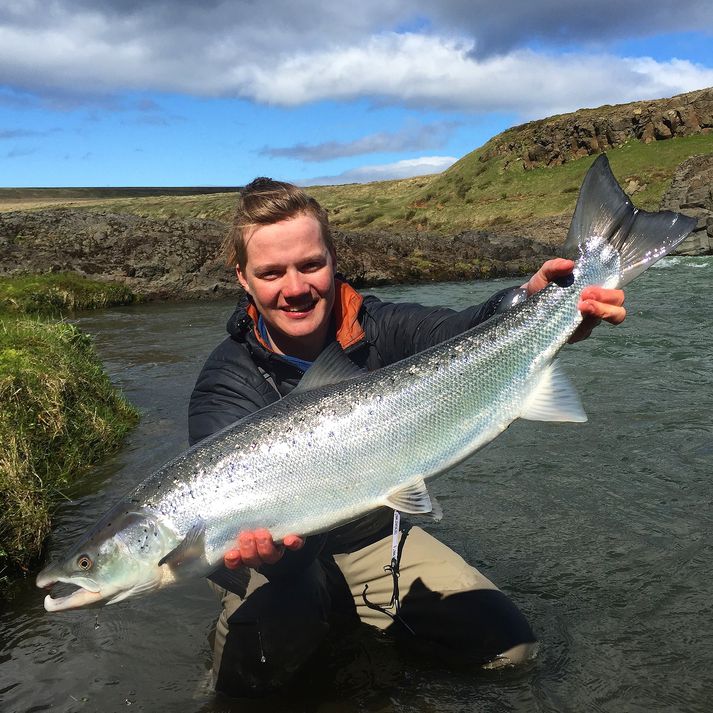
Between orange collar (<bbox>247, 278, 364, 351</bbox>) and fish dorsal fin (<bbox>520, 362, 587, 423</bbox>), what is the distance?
1179 mm

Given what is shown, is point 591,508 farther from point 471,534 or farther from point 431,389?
point 431,389

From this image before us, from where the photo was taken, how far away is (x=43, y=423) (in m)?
7.03

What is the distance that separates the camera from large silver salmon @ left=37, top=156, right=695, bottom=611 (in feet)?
10.8

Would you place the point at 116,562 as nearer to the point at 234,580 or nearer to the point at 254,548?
the point at 254,548

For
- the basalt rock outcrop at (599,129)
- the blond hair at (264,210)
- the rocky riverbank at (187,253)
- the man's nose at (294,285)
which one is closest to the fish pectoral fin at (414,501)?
the man's nose at (294,285)

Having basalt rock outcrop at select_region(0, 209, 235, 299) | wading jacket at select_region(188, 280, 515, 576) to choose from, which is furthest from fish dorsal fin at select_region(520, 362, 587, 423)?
basalt rock outcrop at select_region(0, 209, 235, 299)

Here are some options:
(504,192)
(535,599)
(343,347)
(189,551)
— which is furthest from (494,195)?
(189,551)

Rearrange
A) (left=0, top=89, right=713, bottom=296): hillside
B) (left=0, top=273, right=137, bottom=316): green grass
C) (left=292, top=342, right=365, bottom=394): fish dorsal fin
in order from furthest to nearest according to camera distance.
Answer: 1. (left=0, top=89, right=713, bottom=296): hillside
2. (left=0, top=273, right=137, bottom=316): green grass
3. (left=292, top=342, right=365, bottom=394): fish dorsal fin

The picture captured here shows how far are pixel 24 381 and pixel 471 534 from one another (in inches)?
184

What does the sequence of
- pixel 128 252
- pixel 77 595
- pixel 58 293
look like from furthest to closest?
pixel 128 252, pixel 58 293, pixel 77 595

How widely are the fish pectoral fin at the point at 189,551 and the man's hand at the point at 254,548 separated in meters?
0.13

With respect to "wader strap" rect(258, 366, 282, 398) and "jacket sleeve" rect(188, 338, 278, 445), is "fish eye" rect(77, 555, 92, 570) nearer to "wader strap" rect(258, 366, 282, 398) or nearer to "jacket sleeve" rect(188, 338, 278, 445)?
"jacket sleeve" rect(188, 338, 278, 445)

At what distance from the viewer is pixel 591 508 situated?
21.4 ft

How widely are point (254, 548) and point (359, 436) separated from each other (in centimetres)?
75
